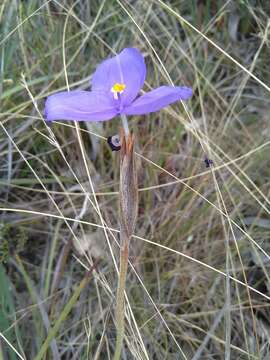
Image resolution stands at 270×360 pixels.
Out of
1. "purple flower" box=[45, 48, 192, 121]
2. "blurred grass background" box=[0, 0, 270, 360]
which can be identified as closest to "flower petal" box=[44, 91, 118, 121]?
"purple flower" box=[45, 48, 192, 121]

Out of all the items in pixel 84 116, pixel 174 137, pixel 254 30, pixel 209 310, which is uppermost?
pixel 84 116

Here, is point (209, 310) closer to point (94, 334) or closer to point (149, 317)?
point (149, 317)

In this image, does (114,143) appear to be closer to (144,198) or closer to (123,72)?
(123,72)

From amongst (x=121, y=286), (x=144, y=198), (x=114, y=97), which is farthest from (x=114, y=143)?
(x=144, y=198)

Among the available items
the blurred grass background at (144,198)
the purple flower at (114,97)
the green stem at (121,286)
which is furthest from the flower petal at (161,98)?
the blurred grass background at (144,198)

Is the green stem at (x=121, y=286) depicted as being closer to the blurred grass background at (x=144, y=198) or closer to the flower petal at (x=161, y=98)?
the flower petal at (x=161, y=98)

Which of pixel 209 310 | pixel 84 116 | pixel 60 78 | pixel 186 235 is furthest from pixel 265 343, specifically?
pixel 60 78

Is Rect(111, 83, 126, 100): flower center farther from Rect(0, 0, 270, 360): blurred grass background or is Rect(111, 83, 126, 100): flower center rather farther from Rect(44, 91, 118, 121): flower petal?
Rect(0, 0, 270, 360): blurred grass background
